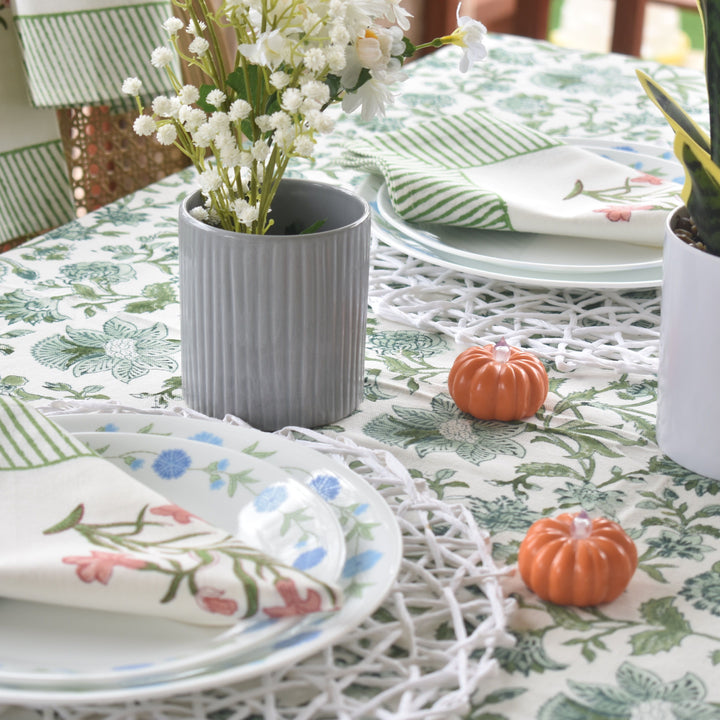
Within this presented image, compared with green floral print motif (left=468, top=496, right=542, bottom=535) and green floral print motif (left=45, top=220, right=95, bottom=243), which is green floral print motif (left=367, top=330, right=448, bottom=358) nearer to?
green floral print motif (left=468, top=496, right=542, bottom=535)

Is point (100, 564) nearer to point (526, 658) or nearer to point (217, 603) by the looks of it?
point (217, 603)

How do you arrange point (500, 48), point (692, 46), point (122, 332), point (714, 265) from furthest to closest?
1. point (692, 46)
2. point (500, 48)
3. point (122, 332)
4. point (714, 265)

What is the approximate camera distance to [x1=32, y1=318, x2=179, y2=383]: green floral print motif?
2.51ft

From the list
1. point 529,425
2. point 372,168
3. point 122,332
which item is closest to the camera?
point 529,425

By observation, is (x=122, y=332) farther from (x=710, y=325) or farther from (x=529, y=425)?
(x=710, y=325)

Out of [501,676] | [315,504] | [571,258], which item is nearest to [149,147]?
[571,258]

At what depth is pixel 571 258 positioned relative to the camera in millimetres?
Answer: 890

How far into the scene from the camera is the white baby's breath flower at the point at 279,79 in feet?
1.85

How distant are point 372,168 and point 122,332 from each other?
1.05 feet

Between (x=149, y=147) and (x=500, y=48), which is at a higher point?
(x=500, y=48)

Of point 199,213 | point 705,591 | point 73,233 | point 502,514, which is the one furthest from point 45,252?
point 705,591

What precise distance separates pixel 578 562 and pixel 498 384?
202mm

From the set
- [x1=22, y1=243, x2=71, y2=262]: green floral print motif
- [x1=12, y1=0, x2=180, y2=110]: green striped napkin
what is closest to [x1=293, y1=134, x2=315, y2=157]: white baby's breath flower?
[x1=22, y1=243, x2=71, y2=262]: green floral print motif

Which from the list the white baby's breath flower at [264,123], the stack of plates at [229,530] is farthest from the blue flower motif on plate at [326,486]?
the white baby's breath flower at [264,123]
